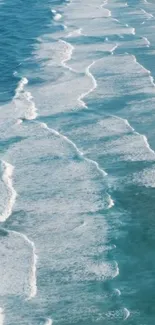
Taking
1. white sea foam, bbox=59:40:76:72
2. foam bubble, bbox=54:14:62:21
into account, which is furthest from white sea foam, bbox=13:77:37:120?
foam bubble, bbox=54:14:62:21

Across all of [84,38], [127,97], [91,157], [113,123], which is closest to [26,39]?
[84,38]

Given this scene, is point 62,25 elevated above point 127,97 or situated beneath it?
situated beneath

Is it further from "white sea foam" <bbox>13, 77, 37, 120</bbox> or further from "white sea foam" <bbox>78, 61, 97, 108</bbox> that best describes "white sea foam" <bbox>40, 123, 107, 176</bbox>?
"white sea foam" <bbox>78, 61, 97, 108</bbox>

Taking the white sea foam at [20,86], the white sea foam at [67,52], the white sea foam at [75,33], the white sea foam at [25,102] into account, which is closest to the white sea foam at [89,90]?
the white sea foam at [67,52]

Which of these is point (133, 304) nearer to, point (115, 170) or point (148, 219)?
point (148, 219)

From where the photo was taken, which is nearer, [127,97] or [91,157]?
[91,157]

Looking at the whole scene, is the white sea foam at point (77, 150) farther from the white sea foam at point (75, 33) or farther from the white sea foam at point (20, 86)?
the white sea foam at point (75, 33)

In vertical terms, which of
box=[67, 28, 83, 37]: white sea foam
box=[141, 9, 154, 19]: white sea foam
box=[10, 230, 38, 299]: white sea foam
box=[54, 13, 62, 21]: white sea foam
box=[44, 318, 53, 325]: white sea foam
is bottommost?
box=[54, 13, 62, 21]: white sea foam

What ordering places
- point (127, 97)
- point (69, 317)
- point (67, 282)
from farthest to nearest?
point (127, 97)
point (67, 282)
point (69, 317)
